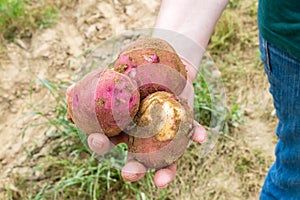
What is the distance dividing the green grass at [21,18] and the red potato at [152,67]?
4.73 ft

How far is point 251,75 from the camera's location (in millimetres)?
2232

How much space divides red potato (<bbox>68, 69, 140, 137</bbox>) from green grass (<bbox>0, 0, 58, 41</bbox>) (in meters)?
1.47

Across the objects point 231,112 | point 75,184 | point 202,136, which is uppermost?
point 202,136

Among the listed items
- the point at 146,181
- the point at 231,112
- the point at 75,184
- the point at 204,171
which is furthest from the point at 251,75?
the point at 75,184

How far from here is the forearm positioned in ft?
3.87

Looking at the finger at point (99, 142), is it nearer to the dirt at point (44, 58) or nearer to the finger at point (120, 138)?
the finger at point (120, 138)

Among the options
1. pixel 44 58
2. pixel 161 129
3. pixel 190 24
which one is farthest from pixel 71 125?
pixel 161 129

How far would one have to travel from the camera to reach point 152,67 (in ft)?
3.29

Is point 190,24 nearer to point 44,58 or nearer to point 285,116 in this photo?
point 285,116

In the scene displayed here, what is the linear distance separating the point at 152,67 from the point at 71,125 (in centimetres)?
87

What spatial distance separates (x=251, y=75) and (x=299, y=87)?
1145 mm

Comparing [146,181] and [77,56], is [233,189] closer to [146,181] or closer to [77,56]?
[146,181]

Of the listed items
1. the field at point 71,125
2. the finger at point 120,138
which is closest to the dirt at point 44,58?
the field at point 71,125

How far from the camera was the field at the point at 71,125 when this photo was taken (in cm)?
177
